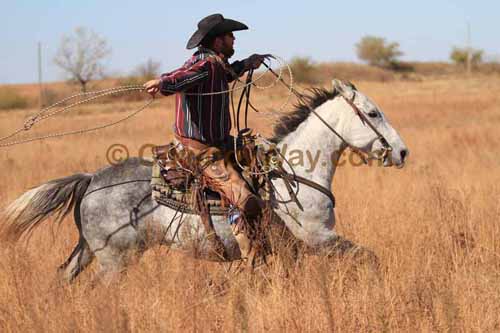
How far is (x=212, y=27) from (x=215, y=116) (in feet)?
2.45

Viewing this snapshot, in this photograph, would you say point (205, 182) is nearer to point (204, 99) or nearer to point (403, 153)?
point (204, 99)

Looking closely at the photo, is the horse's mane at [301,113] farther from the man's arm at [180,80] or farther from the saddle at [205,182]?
the man's arm at [180,80]

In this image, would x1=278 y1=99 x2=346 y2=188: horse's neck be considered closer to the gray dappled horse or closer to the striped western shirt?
the gray dappled horse

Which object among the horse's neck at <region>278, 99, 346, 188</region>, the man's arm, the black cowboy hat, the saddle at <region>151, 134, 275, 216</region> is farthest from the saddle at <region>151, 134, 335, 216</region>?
the black cowboy hat

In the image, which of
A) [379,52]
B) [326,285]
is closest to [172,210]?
[326,285]

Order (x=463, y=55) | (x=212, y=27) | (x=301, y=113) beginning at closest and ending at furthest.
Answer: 1. (x=212, y=27)
2. (x=301, y=113)
3. (x=463, y=55)

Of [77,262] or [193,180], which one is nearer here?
[193,180]

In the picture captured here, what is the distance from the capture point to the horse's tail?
5.84m

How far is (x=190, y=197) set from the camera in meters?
5.57

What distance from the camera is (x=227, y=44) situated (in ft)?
18.3

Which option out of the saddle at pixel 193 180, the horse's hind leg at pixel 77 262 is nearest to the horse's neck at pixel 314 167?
the saddle at pixel 193 180

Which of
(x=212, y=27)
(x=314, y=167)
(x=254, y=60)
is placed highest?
(x=212, y=27)

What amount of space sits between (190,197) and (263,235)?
0.71 m

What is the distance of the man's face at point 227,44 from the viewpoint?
5.55 metres
